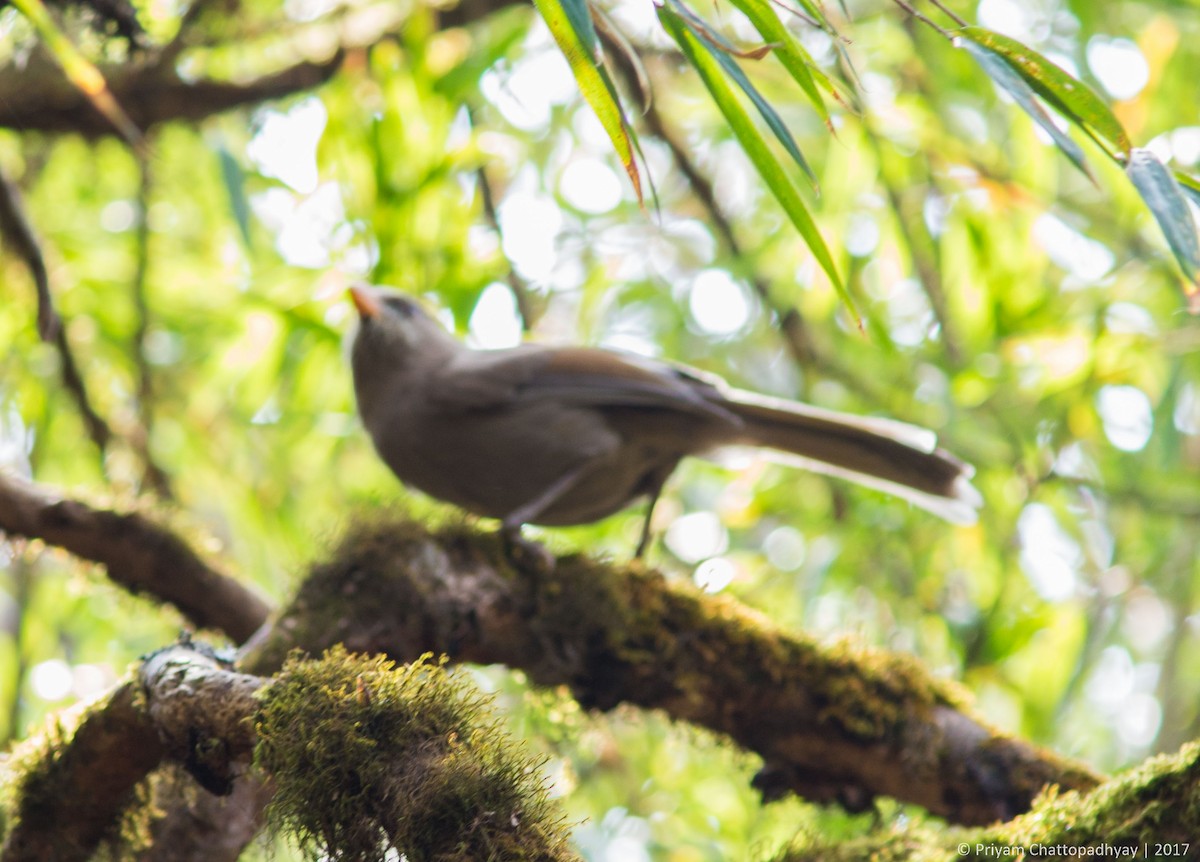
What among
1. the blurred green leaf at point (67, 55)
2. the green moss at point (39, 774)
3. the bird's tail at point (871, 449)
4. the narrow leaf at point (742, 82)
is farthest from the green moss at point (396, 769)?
the bird's tail at point (871, 449)

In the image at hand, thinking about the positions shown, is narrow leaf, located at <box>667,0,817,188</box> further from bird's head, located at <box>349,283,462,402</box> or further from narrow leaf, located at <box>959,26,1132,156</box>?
bird's head, located at <box>349,283,462,402</box>

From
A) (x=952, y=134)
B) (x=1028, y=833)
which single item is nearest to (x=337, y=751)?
(x=1028, y=833)

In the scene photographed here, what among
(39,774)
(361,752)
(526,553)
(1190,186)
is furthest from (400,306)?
(1190,186)

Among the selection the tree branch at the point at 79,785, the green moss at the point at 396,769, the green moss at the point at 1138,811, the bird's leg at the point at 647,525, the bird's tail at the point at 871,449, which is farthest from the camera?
the bird's leg at the point at 647,525

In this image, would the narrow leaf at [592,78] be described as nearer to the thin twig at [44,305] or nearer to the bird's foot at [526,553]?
the bird's foot at [526,553]

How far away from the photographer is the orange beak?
407 cm

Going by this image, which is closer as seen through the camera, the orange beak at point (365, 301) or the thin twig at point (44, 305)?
the thin twig at point (44, 305)

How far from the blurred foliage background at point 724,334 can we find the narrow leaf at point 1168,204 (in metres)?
2.30

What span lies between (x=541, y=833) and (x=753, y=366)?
4.17 m

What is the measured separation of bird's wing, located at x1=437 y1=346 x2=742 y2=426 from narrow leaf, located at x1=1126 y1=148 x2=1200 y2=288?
2201mm

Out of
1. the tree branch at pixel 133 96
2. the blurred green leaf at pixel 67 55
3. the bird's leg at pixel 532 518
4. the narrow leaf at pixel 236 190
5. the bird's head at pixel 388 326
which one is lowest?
the bird's leg at pixel 532 518

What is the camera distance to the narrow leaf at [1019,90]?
5.91 ft

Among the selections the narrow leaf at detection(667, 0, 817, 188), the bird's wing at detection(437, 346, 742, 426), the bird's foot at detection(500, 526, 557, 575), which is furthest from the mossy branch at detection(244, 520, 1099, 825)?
the narrow leaf at detection(667, 0, 817, 188)

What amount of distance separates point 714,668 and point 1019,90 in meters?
1.77
